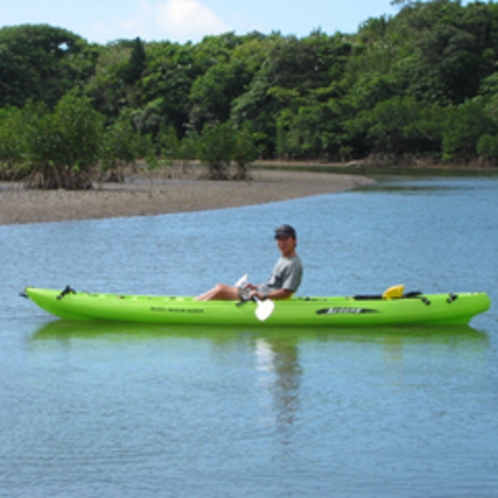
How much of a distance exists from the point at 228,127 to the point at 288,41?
37.9m

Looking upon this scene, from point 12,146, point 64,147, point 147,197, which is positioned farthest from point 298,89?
point 147,197

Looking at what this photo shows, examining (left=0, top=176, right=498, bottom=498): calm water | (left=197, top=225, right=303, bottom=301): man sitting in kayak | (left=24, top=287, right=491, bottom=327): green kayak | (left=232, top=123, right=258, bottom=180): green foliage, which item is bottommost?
(left=0, top=176, right=498, bottom=498): calm water

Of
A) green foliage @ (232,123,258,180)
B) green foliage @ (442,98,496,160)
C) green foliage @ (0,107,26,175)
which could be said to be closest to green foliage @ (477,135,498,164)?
green foliage @ (442,98,496,160)

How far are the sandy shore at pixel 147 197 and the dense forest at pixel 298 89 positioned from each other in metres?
2.92

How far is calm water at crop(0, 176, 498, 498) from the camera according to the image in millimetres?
7082

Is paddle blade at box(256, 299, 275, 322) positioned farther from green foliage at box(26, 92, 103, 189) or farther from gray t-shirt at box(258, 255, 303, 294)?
green foliage at box(26, 92, 103, 189)

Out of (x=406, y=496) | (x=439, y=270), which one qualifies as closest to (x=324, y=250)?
(x=439, y=270)

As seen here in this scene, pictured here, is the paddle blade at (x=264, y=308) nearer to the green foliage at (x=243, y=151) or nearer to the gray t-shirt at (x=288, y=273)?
the gray t-shirt at (x=288, y=273)

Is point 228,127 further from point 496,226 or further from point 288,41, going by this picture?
point 288,41

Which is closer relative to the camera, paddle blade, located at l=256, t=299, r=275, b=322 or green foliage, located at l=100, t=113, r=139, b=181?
paddle blade, located at l=256, t=299, r=275, b=322

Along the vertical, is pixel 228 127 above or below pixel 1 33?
below

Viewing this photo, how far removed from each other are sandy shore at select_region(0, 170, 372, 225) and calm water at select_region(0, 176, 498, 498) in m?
9.98

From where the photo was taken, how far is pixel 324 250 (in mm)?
21766

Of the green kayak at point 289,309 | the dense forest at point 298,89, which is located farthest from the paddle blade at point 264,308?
the dense forest at point 298,89
